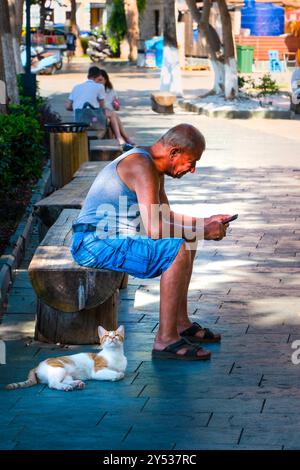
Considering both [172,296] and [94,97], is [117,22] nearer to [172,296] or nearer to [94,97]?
[94,97]

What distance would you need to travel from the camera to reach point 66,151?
13.0 meters

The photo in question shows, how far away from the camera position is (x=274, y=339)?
7.11 metres

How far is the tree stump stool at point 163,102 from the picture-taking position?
26047 mm

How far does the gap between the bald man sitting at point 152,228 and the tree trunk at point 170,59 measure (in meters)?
24.2

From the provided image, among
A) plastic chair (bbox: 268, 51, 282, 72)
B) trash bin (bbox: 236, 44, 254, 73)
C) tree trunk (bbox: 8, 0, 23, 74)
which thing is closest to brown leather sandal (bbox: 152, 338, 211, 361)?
tree trunk (bbox: 8, 0, 23, 74)

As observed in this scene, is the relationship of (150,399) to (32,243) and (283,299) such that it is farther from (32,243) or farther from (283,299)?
(32,243)

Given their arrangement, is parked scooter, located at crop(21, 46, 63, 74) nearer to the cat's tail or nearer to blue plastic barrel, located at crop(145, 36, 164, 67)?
blue plastic barrel, located at crop(145, 36, 164, 67)

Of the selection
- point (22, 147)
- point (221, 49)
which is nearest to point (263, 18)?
point (221, 49)

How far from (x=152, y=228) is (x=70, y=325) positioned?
84 centimetres

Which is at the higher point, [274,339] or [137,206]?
[137,206]

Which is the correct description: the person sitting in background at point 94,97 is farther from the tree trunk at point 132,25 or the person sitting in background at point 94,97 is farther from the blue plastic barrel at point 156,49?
the tree trunk at point 132,25

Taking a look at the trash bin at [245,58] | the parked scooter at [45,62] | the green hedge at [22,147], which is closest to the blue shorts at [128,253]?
the green hedge at [22,147]

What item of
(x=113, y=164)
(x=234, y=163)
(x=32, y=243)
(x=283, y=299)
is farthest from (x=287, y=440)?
(x=234, y=163)

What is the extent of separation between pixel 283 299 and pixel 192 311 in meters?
0.71
